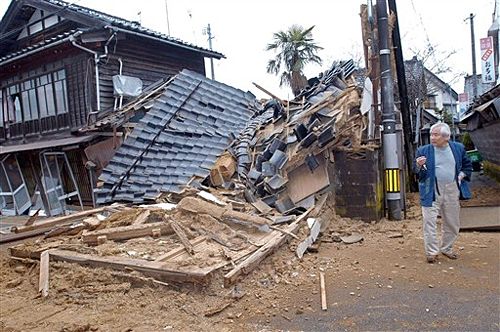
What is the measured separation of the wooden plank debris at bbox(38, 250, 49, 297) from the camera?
199 inches

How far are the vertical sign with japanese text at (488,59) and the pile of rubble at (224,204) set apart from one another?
28.6 feet

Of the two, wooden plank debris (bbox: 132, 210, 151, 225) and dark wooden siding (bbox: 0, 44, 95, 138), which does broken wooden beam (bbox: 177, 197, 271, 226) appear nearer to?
wooden plank debris (bbox: 132, 210, 151, 225)

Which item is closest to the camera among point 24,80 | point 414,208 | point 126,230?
point 126,230

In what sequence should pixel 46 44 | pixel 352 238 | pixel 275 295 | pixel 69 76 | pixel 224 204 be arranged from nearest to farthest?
1. pixel 275 295
2. pixel 352 238
3. pixel 224 204
4. pixel 46 44
5. pixel 69 76

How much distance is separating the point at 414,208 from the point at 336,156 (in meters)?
2.49

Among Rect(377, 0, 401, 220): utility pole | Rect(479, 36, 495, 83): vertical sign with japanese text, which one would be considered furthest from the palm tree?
Rect(377, 0, 401, 220): utility pole

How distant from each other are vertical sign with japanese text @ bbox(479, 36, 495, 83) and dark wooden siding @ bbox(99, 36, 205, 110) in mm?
11789

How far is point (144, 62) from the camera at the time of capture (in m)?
14.1

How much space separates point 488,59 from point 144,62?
14023mm

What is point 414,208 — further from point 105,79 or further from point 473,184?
point 105,79

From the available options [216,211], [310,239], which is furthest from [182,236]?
[310,239]

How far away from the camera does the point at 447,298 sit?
13.8 feet

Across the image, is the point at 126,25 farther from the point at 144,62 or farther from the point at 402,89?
the point at 402,89

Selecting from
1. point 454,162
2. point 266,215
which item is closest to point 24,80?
point 266,215
